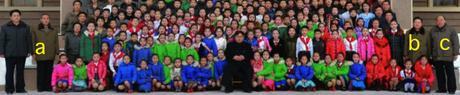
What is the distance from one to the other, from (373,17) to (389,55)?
1.02m

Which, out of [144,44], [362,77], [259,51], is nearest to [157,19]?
[144,44]

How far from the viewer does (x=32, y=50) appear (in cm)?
1282

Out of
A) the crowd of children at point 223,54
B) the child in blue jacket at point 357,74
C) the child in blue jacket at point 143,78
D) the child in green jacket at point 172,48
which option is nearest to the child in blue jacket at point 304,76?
the crowd of children at point 223,54

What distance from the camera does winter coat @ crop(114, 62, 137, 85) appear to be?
519 inches

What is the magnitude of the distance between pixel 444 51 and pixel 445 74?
556mm

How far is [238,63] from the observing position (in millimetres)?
13203

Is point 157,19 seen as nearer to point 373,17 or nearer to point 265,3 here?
point 265,3

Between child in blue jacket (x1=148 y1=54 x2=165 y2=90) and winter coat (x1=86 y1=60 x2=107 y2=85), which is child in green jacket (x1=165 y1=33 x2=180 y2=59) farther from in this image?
winter coat (x1=86 y1=60 x2=107 y2=85)

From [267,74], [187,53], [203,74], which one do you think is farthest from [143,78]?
[267,74]

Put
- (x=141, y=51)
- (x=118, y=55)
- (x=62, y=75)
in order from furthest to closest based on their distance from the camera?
(x=141, y=51)
(x=118, y=55)
(x=62, y=75)

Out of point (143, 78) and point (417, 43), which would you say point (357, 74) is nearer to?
point (417, 43)

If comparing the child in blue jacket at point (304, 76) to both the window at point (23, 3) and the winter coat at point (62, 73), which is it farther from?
the window at point (23, 3)

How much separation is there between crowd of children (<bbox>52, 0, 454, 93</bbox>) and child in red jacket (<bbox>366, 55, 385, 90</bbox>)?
2cm

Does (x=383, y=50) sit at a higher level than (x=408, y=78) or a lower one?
higher
